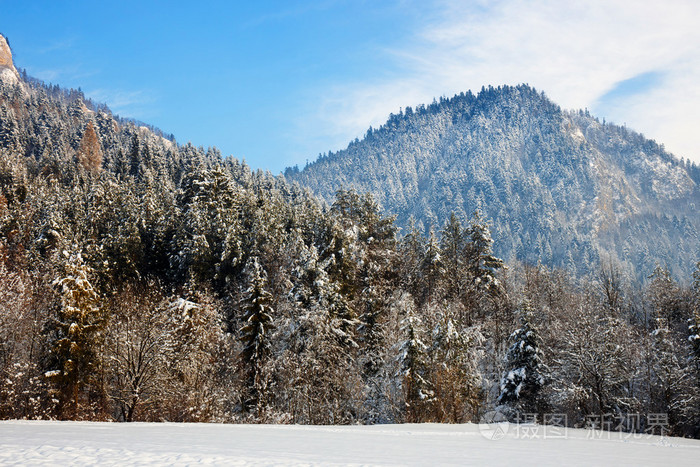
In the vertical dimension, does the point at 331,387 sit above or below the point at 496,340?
below

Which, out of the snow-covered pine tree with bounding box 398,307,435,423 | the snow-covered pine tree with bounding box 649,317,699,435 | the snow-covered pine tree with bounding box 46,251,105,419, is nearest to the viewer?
the snow-covered pine tree with bounding box 46,251,105,419

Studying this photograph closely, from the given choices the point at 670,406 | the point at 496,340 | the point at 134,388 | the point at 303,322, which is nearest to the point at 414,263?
the point at 496,340

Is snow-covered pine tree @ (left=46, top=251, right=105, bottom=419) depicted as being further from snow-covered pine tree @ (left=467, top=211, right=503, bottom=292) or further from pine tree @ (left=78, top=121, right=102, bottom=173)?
pine tree @ (left=78, top=121, right=102, bottom=173)

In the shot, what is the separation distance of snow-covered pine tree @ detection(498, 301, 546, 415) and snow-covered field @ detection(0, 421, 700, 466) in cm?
1787

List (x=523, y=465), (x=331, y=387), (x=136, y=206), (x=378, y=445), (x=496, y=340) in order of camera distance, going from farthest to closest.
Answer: (x=136, y=206) → (x=496, y=340) → (x=331, y=387) → (x=378, y=445) → (x=523, y=465)

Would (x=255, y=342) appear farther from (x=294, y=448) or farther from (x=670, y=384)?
(x=670, y=384)

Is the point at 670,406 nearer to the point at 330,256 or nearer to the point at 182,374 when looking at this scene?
the point at 330,256

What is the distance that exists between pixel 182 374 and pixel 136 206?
29804mm

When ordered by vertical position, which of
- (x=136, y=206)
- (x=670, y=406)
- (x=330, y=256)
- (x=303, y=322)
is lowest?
(x=670, y=406)

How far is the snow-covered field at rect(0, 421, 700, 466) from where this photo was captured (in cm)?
971

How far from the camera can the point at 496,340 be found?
136 ft

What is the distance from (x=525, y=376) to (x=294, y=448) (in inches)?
1055

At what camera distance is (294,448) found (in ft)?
38.0

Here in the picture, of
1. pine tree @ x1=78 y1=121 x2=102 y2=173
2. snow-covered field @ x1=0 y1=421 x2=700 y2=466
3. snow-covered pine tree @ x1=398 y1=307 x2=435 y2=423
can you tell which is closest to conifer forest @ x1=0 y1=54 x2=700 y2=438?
snow-covered pine tree @ x1=398 y1=307 x2=435 y2=423
